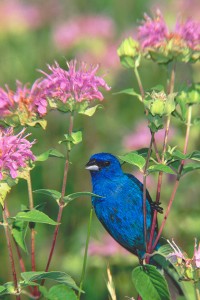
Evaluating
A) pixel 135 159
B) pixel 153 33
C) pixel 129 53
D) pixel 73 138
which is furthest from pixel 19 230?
pixel 153 33

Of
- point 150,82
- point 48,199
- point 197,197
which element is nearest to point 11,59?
point 150,82

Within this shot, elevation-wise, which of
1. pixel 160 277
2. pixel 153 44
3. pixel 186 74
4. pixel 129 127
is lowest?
pixel 160 277

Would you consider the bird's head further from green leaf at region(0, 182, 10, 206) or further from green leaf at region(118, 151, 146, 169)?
green leaf at region(0, 182, 10, 206)

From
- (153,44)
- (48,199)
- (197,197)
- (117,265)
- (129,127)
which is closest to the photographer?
(153,44)

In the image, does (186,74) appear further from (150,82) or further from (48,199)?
(48,199)

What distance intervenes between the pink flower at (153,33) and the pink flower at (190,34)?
0.06m

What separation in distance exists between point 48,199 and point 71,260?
2.89 ft

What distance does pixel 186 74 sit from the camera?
19.0 ft

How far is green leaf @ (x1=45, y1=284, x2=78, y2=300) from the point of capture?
2299 millimetres

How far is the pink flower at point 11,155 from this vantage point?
7.36 feet

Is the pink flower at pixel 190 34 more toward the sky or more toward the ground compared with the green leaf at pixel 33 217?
more toward the sky

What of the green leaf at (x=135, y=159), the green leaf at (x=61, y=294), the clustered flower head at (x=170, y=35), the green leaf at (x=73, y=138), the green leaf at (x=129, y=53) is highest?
the clustered flower head at (x=170, y=35)

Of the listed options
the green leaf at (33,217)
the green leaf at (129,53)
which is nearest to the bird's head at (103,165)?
the green leaf at (129,53)

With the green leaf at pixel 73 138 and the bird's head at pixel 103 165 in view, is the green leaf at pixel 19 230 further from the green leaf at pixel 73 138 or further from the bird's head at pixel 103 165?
the bird's head at pixel 103 165
